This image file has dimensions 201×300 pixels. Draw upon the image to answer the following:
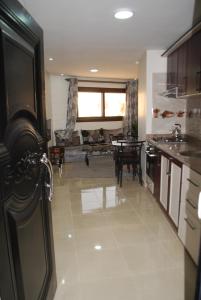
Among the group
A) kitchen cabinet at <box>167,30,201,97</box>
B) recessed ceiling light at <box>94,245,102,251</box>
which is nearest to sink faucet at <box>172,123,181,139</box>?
kitchen cabinet at <box>167,30,201,97</box>

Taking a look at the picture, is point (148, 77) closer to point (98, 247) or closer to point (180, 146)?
point (180, 146)

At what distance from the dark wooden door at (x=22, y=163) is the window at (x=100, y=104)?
5.84 meters

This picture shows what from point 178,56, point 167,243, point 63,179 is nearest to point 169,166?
point 167,243

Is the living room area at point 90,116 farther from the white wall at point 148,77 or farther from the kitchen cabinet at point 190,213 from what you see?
the kitchen cabinet at point 190,213

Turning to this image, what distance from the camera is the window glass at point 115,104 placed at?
7.68m

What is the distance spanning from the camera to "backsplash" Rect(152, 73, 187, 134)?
3.86 metres

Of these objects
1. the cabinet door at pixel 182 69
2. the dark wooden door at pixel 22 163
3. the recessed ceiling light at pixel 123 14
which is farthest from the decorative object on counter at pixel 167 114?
the dark wooden door at pixel 22 163

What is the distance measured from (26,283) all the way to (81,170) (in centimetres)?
424

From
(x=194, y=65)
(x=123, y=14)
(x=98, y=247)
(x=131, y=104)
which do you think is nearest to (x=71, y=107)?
(x=131, y=104)

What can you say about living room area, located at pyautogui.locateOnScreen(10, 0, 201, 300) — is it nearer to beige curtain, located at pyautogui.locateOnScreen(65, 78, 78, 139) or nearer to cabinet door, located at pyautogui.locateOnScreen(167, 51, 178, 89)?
cabinet door, located at pyautogui.locateOnScreen(167, 51, 178, 89)

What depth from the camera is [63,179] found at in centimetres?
471

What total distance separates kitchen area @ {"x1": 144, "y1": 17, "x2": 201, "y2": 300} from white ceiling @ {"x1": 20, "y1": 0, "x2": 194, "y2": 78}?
297 mm

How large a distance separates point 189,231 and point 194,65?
196 centimetres

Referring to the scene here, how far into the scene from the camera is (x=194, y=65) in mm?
2816
